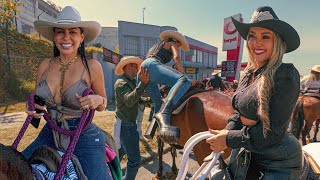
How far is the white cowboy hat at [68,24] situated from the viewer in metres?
2.04

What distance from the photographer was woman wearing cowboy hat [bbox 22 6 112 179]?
6.50 feet

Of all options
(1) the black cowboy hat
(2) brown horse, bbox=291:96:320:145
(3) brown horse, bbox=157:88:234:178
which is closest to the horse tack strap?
(3) brown horse, bbox=157:88:234:178

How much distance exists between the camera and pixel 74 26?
6.69ft

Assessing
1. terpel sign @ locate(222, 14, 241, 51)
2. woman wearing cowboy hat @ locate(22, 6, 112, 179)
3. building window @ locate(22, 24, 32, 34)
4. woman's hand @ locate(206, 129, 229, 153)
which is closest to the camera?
woman's hand @ locate(206, 129, 229, 153)

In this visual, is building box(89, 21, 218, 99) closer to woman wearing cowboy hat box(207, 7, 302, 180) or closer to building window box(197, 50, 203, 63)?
building window box(197, 50, 203, 63)

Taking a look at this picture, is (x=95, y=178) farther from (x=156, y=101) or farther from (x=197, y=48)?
(x=197, y=48)

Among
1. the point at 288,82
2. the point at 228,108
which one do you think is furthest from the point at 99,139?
the point at 228,108

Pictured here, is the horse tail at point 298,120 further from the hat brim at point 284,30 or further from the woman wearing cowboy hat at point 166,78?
the hat brim at point 284,30

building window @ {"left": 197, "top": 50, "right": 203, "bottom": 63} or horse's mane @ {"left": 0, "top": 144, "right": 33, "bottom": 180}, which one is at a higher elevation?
building window @ {"left": 197, "top": 50, "right": 203, "bottom": 63}

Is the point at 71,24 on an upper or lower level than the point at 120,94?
upper

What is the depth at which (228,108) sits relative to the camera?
3.20 meters

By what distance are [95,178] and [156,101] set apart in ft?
7.38

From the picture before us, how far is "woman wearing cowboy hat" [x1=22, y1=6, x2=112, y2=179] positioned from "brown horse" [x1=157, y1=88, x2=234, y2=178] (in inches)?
64.8

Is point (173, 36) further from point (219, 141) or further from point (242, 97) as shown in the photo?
point (219, 141)
